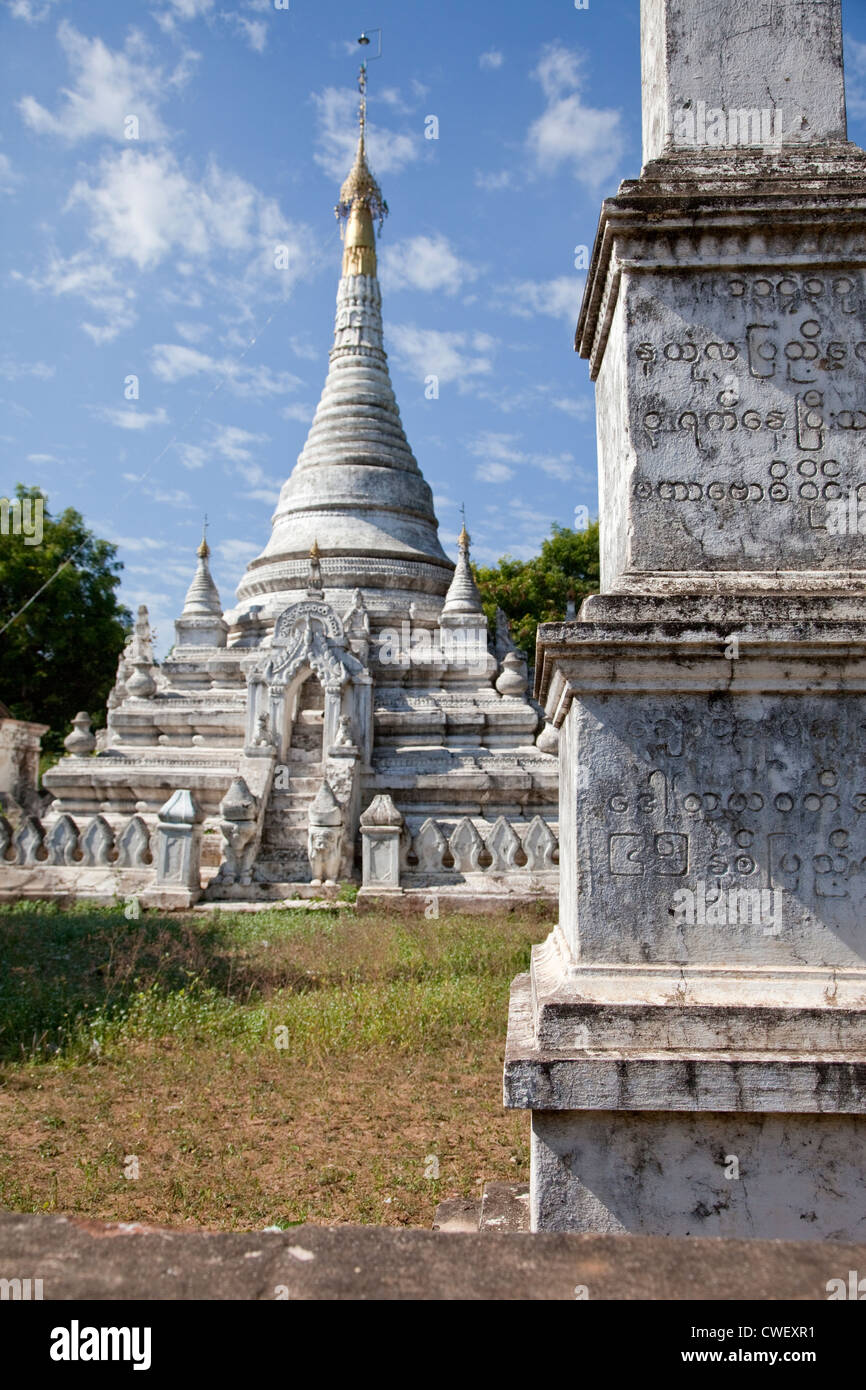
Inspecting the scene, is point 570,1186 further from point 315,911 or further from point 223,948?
point 315,911

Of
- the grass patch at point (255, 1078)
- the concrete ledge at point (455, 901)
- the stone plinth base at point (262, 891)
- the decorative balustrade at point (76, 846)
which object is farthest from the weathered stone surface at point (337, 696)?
the grass patch at point (255, 1078)

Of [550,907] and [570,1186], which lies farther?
[550,907]

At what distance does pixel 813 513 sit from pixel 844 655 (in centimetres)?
→ 58

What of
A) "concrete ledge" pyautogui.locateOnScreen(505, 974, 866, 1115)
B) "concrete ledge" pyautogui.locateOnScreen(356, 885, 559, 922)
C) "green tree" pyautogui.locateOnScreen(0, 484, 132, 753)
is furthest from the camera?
"green tree" pyautogui.locateOnScreen(0, 484, 132, 753)

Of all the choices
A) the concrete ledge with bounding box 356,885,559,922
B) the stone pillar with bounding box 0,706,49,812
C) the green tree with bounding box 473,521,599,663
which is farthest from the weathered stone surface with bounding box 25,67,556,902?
the green tree with bounding box 473,521,599,663

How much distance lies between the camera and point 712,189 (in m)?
3.27

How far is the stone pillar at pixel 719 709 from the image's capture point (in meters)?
2.62

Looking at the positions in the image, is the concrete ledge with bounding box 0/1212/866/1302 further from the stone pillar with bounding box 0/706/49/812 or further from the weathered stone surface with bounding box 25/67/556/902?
the stone pillar with bounding box 0/706/49/812

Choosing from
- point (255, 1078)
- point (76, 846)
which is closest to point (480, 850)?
point (76, 846)

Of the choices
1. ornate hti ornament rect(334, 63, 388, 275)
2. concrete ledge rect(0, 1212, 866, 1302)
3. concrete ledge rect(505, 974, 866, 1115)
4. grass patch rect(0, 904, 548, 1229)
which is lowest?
grass patch rect(0, 904, 548, 1229)

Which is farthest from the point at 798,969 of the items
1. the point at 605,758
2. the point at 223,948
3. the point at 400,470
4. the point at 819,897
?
the point at 400,470

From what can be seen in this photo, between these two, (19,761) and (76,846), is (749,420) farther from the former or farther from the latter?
(19,761)

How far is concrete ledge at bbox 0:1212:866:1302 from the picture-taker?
5.39ft

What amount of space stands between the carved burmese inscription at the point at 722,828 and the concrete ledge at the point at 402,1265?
1.17 m
